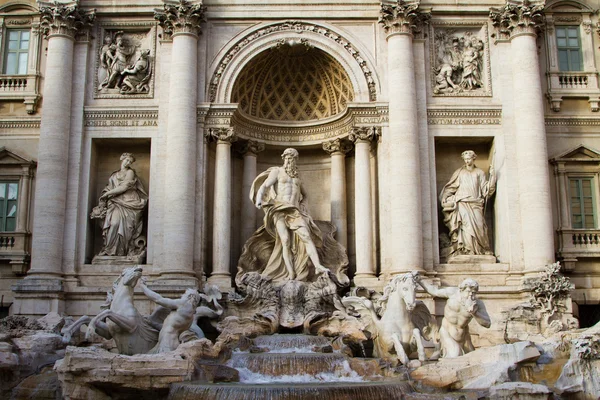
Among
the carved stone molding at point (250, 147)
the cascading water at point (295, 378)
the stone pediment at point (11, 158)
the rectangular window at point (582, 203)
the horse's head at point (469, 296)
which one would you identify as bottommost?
the cascading water at point (295, 378)

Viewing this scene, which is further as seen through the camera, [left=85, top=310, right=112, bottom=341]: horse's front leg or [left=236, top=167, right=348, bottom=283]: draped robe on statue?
[left=236, top=167, right=348, bottom=283]: draped robe on statue

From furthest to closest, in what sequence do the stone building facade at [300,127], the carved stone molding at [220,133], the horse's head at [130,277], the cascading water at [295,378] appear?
1. the carved stone molding at [220,133]
2. the stone building facade at [300,127]
3. the horse's head at [130,277]
4. the cascading water at [295,378]

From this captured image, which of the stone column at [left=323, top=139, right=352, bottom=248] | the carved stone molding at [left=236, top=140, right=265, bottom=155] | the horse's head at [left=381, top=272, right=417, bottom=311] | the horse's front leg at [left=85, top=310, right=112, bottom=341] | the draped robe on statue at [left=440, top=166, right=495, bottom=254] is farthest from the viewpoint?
the carved stone molding at [left=236, top=140, right=265, bottom=155]

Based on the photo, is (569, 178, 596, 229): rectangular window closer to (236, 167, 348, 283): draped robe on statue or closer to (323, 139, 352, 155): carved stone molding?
(323, 139, 352, 155): carved stone molding

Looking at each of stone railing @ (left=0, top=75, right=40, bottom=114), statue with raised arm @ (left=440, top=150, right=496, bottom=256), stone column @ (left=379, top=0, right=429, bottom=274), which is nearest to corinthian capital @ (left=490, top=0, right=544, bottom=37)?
stone column @ (left=379, top=0, right=429, bottom=274)

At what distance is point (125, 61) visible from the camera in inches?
859

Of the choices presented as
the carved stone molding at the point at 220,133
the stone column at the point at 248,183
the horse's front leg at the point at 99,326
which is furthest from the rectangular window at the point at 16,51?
the horse's front leg at the point at 99,326

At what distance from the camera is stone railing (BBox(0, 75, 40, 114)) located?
22.1 m

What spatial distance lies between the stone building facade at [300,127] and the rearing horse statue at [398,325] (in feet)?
9.40

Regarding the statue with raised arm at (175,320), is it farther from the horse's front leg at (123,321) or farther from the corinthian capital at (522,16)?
the corinthian capital at (522,16)

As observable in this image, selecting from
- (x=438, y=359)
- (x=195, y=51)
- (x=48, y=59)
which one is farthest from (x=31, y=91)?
(x=438, y=359)

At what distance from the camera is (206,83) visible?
21.5 meters

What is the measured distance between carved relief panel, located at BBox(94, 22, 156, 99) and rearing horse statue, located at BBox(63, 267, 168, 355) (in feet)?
22.4

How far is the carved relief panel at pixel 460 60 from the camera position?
21734mm
